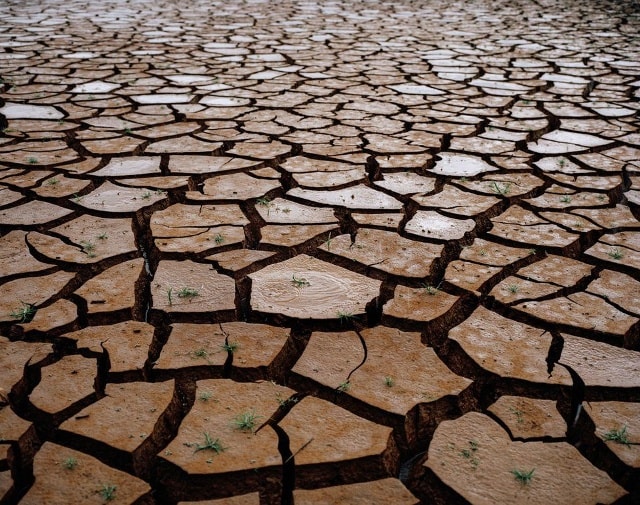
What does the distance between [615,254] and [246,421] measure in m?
1.37

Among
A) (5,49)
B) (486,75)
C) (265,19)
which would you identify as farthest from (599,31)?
(5,49)

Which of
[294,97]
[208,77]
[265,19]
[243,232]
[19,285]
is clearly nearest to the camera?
[19,285]

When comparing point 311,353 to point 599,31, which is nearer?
point 311,353

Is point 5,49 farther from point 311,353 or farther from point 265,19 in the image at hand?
point 311,353

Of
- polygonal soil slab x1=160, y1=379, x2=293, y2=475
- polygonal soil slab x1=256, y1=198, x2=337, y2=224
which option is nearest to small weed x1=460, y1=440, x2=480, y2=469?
polygonal soil slab x1=160, y1=379, x2=293, y2=475

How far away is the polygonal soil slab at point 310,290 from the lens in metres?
1.65

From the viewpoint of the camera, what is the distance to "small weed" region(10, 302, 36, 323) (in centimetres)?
157

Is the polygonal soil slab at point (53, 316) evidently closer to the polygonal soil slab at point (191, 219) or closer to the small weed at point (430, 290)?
the polygonal soil slab at point (191, 219)

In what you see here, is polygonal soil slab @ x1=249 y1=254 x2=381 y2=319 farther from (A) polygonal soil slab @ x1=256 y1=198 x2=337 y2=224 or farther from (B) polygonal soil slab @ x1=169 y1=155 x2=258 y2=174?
(B) polygonal soil slab @ x1=169 y1=155 x2=258 y2=174

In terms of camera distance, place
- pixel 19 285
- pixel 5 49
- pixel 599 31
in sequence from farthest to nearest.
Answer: pixel 599 31
pixel 5 49
pixel 19 285

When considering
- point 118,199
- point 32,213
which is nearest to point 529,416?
point 118,199

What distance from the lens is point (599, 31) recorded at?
669cm

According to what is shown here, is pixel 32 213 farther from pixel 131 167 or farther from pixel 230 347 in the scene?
pixel 230 347

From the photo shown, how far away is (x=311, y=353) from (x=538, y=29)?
6571 millimetres
